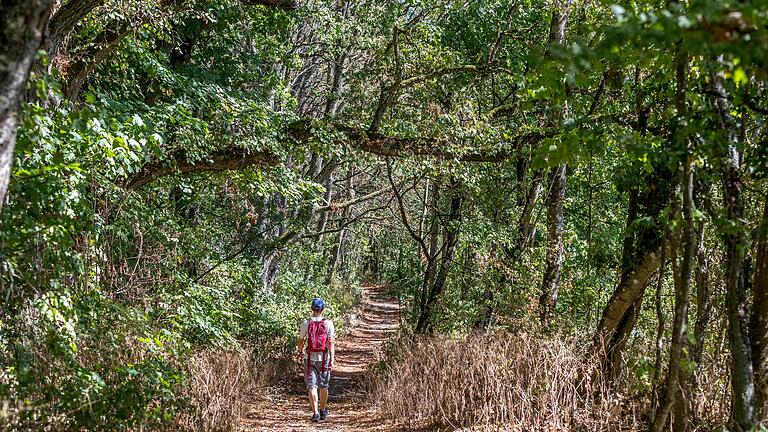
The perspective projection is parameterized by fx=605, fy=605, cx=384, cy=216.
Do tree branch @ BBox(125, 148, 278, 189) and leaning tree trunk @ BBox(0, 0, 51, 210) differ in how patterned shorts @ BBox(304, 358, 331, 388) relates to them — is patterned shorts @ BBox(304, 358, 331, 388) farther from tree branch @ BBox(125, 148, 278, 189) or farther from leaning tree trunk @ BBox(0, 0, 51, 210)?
leaning tree trunk @ BBox(0, 0, 51, 210)

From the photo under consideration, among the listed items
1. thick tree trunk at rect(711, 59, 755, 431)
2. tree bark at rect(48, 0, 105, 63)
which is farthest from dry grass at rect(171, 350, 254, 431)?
thick tree trunk at rect(711, 59, 755, 431)

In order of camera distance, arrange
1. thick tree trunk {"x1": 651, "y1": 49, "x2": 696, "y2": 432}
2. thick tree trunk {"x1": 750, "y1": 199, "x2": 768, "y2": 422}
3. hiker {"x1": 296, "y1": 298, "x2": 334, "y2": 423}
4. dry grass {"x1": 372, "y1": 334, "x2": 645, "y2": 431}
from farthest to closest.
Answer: hiker {"x1": 296, "y1": 298, "x2": 334, "y2": 423}
dry grass {"x1": 372, "y1": 334, "x2": 645, "y2": 431}
thick tree trunk {"x1": 750, "y1": 199, "x2": 768, "y2": 422}
thick tree trunk {"x1": 651, "y1": 49, "x2": 696, "y2": 432}

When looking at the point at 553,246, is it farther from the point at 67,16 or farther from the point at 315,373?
the point at 67,16

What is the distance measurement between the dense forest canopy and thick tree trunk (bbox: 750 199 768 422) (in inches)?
0.6

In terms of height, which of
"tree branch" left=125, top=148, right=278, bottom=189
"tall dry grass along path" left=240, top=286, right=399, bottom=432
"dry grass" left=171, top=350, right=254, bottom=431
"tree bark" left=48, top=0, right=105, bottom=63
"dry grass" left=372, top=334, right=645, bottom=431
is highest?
"tree bark" left=48, top=0, right=105, bottom=63

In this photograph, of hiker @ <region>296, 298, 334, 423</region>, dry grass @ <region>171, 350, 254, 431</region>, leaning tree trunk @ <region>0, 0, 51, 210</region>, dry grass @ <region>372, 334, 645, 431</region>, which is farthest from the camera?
hiker @ <region>296, 298, 334, 423</region>

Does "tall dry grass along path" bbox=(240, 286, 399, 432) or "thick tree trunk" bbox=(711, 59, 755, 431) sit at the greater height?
"thick tree trunk" bbox=(711, 59, 755, 431)

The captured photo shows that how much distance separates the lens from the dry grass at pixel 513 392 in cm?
533

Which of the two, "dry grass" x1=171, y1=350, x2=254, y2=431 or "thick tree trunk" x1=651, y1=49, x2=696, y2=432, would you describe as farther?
"dry grass" x1=171, y1=350, x2=254, y2=431

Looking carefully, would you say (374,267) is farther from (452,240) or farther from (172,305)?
(172,305)

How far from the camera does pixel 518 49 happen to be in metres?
12.3

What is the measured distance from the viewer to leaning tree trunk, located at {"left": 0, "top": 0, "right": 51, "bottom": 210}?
1.84 metres

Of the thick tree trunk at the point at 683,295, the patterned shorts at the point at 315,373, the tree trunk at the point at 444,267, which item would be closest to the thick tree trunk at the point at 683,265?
the thick tree trunk at the point at 683,295

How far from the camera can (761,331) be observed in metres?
4.14
